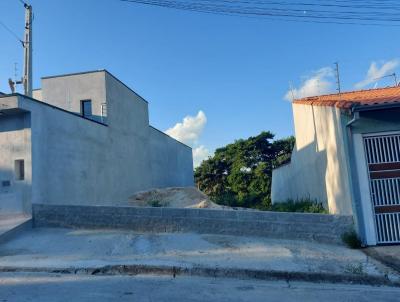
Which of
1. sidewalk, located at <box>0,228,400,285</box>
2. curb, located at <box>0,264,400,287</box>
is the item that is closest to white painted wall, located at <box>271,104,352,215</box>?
sidewalk, located at <box>0,228,400,285</box>

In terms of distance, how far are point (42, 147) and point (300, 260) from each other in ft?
29.0

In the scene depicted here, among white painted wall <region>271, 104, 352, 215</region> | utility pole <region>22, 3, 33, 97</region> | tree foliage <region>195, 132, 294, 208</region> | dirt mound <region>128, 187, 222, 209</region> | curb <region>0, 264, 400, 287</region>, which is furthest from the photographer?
tree foliage <region>195, 132, 294, 208</region>

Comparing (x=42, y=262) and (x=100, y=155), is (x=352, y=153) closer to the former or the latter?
(x=42, y=262)

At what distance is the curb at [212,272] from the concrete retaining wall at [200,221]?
2736 mm

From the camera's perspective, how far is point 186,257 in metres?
7.51

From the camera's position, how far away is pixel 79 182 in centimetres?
1388

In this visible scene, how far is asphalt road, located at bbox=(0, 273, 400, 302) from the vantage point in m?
5.25

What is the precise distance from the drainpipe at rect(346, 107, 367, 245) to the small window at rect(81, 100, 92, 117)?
1306 cm

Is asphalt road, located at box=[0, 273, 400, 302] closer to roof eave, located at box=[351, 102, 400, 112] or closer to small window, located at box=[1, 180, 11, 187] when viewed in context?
roof eave, located at box=[351, 102, 400, 112]

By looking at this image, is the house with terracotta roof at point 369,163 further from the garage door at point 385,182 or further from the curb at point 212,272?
the curb at point 212,272

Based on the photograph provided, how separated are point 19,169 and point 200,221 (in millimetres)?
6185

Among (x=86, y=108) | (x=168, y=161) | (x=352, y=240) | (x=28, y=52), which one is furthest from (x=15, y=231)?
(x=168, y=161)

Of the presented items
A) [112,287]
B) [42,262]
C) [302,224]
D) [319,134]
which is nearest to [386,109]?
[319,134]

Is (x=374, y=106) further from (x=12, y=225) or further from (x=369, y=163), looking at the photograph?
(x=12, y=225)
